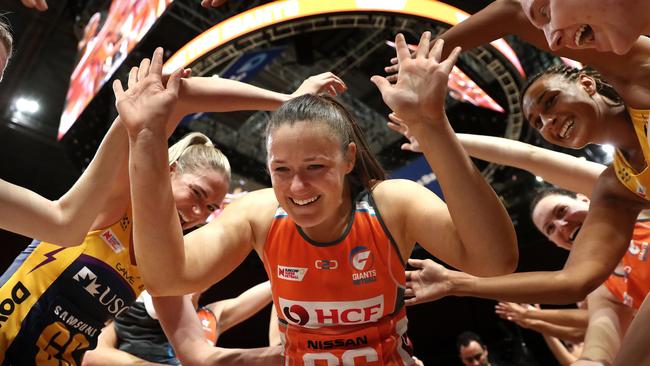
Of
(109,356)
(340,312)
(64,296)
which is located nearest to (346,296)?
(340,312)

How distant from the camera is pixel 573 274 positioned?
80.5 inches

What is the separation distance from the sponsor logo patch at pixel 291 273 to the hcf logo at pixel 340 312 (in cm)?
8

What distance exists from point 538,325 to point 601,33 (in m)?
2.91

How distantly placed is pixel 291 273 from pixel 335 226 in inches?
8.5

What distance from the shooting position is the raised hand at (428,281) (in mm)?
1812

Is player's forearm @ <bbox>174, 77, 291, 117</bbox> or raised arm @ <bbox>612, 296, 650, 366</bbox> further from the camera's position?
player's forearm @ <bbox>174, 77, 291, 117</bbox>

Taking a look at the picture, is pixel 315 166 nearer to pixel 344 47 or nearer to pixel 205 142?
pixel 205 142

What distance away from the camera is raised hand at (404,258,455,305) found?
1.81 m

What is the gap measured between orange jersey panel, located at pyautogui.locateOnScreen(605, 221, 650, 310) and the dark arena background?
8.14 feet

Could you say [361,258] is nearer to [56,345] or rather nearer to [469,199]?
[469,199]

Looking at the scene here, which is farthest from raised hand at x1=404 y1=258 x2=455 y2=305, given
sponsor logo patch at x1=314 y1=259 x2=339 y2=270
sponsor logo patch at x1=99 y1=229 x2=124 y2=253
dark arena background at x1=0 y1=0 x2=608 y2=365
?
dark arena background at x1=0 y1=0 x2=608 y2=365

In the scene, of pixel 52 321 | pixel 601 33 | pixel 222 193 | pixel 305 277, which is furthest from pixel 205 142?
pixel 601 33

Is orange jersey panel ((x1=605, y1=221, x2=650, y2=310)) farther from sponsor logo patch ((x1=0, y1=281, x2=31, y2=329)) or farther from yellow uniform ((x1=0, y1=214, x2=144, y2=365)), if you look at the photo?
sponsor logo patch ((x1=0, y1=281, x2=31, y2=329))

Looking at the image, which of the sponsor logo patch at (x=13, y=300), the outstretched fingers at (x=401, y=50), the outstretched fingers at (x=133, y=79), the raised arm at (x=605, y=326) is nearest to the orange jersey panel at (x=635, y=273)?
the raised arm at (x=605, y=326)
